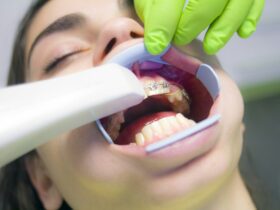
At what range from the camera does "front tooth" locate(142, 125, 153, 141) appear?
0.80 m

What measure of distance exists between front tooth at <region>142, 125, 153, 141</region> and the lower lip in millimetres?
56

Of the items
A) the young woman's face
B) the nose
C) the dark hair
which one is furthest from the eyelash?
the dark hair

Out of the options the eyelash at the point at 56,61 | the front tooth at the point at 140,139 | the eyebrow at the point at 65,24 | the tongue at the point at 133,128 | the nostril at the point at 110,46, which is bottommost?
the tongue at the point at 133,128

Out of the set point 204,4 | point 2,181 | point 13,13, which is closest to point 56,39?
point 204,4

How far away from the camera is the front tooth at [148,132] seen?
80cm

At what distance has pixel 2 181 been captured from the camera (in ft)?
4.26

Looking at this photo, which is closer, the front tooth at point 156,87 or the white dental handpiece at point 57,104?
the white dental handpiece at point 57,104

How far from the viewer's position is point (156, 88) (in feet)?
2.80

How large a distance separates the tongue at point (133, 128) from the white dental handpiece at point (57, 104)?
17cm

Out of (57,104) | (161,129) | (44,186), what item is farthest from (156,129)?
(44,186)

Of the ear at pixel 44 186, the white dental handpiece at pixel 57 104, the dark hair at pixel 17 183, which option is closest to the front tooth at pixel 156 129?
the white dental handpiece at pixel 57 104

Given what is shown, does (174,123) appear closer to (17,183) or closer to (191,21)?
(191,21)

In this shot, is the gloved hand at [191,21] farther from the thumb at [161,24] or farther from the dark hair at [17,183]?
the dark hair at [17,183]

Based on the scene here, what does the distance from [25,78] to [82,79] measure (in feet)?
1.55
